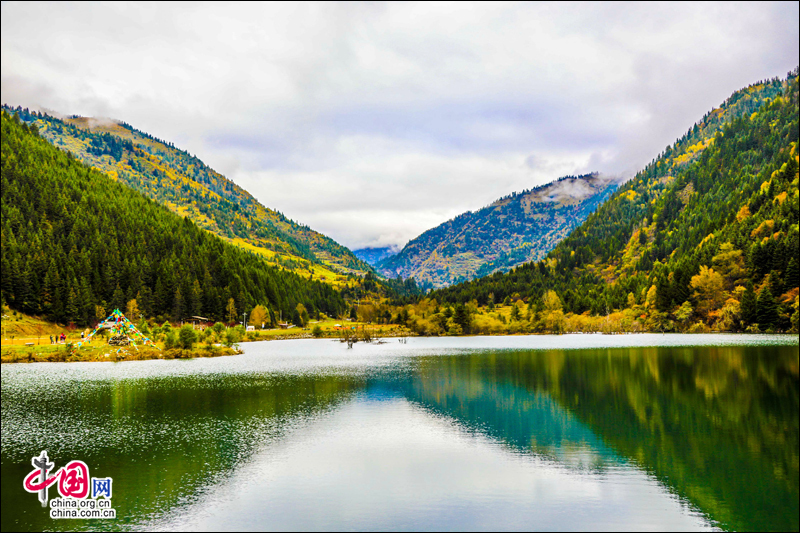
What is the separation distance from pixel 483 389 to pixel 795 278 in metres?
100

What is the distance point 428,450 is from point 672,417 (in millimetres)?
19268

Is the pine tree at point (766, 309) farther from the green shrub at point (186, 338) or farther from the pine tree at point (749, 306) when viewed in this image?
the green shrub at point (186, 338)

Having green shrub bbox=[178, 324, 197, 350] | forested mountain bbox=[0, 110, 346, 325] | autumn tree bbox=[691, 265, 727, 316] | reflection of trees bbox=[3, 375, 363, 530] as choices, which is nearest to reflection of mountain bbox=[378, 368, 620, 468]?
reflection of trees bbox=[3, 375, 363, 530]

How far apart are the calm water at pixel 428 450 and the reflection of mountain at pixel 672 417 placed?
0.16 meters

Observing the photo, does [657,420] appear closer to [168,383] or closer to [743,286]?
[168,383]

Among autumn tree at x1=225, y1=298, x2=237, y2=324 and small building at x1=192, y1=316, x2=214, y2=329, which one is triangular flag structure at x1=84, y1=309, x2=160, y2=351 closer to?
small building at x1=192, y1=316, x2=214, y2=329

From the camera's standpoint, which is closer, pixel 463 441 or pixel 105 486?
pixel 105 486

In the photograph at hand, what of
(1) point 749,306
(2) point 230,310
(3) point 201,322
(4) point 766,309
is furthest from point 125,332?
(1) point 749,306

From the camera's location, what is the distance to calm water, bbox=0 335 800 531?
68.1 ft

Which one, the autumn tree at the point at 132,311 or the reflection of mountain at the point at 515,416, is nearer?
the reflection of mountain at the point at 515,416

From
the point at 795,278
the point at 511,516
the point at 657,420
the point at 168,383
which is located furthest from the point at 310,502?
the point at 795,278

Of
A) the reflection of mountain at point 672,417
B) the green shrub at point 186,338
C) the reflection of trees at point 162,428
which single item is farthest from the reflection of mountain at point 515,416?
the green shrub at point 186,338

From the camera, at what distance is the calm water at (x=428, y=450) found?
20766mm

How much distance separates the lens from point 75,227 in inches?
6737
